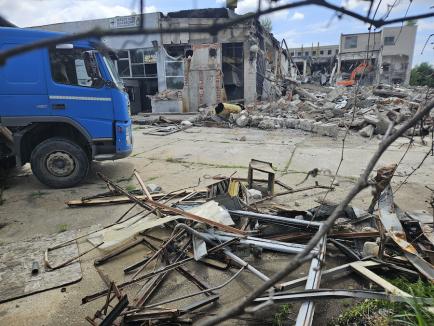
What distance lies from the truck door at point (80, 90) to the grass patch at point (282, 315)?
4.27 metres

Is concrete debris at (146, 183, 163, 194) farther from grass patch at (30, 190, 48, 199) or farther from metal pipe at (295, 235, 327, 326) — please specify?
metal pipe at (295, 235, 327, 326)

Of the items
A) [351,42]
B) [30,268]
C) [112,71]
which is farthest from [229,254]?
[351,42]

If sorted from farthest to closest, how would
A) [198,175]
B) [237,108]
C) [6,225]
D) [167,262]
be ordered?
[237,108] < [198,175] < [6,225] < [167,262]

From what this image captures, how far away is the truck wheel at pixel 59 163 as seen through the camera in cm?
521

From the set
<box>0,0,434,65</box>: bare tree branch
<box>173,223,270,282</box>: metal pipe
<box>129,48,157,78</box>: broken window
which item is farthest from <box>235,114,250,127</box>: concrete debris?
<box>0,0,434,65</box>: bare tree branch

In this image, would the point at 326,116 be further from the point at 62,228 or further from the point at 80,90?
the point at 62,228

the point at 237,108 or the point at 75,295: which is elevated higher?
the point at 237,108

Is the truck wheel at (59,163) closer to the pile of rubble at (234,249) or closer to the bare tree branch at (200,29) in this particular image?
the pile of rubble at (234,249)

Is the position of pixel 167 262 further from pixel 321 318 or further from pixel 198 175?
pixel 198 175

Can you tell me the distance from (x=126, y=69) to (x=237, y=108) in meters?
8.55

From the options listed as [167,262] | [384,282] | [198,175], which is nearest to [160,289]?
[167,262]

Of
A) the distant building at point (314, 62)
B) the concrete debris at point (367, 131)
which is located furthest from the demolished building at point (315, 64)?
the concrete debris at point (367, 131)

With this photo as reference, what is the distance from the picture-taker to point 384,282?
2.56 m

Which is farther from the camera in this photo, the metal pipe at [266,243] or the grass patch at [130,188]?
the grass patch at [130,188]
